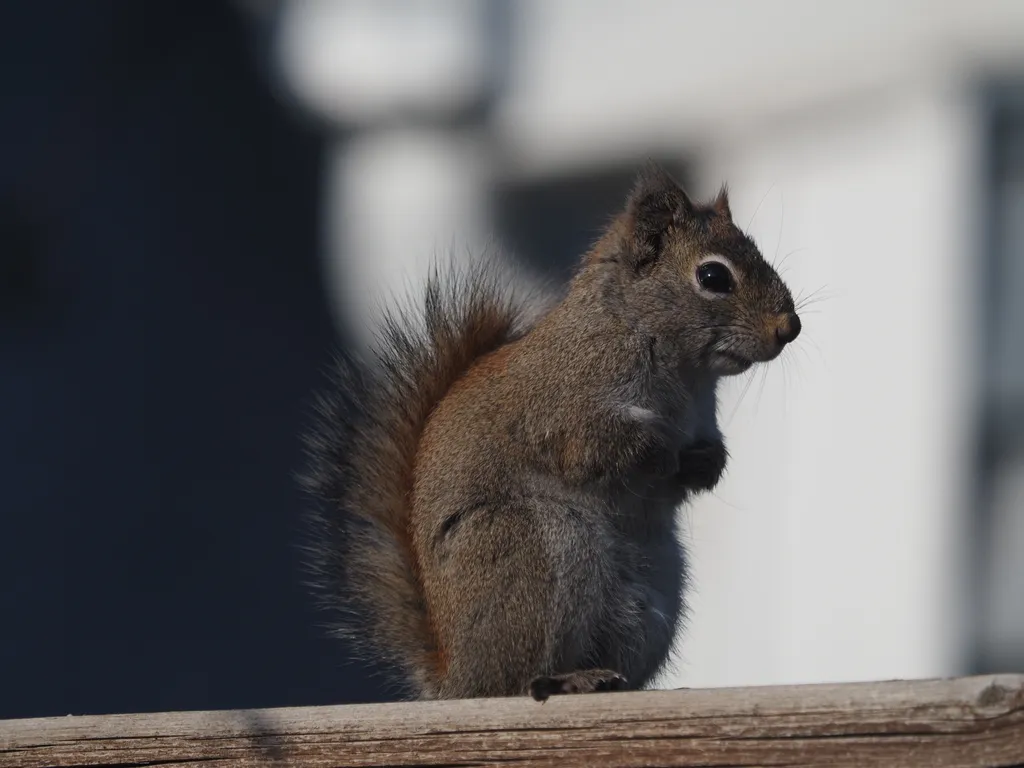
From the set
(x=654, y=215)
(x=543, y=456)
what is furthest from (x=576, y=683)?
(x=654, y=215)

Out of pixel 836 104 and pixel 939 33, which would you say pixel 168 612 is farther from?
pixel 939 33

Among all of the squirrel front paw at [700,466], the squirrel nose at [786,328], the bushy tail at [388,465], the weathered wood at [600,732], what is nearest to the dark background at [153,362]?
the bushy tail at [388,465]

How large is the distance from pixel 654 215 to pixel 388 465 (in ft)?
1.72

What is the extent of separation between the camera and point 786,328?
191 centimetres

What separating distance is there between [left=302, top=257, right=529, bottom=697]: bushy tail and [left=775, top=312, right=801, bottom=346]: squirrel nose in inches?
16.6

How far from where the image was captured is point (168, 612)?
11.9ft

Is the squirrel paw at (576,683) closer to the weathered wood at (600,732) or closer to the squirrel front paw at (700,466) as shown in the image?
the weathered wood at (600,732)

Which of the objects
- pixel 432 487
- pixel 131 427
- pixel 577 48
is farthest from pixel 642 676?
pixel 131 427

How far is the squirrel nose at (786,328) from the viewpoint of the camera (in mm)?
1907

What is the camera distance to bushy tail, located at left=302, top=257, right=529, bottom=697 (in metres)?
1.90

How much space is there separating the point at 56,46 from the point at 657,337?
2.37m

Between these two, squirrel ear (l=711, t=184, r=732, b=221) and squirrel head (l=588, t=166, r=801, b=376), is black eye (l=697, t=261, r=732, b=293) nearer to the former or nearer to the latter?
squirrel head (l=588, t=166, r=801, b=376)

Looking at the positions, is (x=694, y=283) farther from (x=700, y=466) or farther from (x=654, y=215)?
(x=700, y=466)

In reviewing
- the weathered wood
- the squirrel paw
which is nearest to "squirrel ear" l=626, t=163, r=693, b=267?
the squirrel paw
